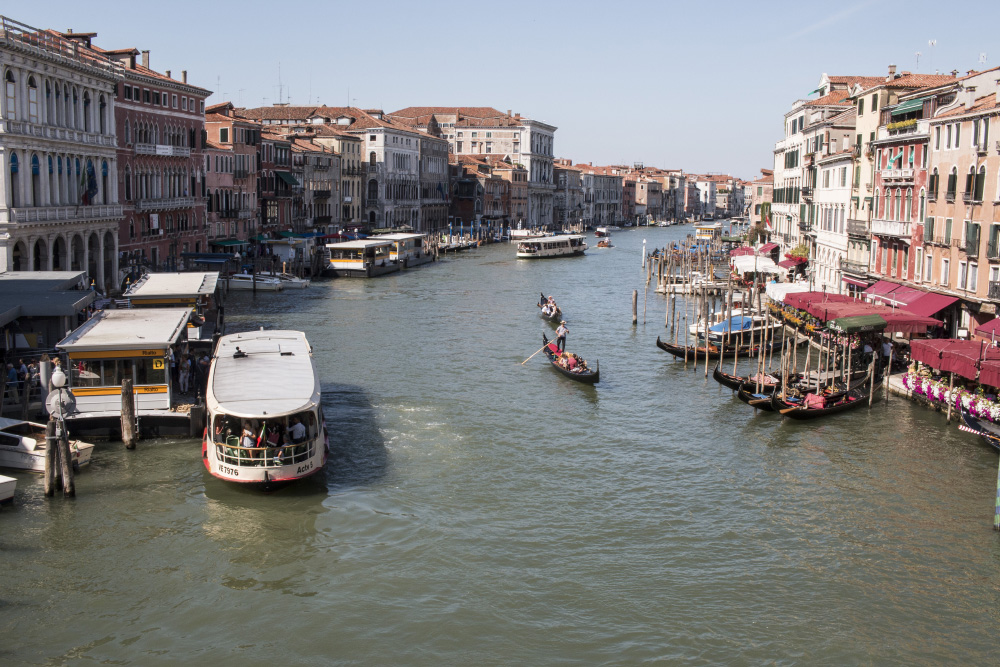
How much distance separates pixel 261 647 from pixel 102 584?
2.13 meters

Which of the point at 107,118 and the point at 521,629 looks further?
the point at 107,118

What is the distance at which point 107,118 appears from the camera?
27.8 meters

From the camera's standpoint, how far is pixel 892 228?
22.1 m

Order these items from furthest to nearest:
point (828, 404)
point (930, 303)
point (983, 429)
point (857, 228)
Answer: point (857, 228), point (930, 303), point (828, 404), point (983, 429)

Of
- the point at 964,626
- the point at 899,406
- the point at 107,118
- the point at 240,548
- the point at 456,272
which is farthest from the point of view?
the point at 456,272

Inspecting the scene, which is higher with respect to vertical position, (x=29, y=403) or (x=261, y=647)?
(x=29, y=403)

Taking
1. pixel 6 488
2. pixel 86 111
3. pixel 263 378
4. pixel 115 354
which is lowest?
pixel 6 488

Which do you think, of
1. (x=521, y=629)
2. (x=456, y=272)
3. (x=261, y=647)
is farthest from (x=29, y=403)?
(x=456, y=272)

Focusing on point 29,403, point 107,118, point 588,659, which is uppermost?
point 107,118

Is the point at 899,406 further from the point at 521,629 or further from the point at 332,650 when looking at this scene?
the point at 332,650

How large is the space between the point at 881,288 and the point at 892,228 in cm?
133

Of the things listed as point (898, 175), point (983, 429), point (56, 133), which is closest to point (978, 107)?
point (898, 175)

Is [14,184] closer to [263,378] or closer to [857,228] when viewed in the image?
[263,378]

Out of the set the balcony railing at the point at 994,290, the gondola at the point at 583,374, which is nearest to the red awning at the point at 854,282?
the balcony railing at the point at 994,290
